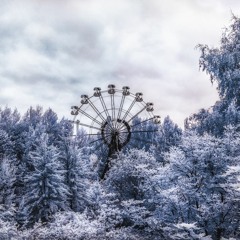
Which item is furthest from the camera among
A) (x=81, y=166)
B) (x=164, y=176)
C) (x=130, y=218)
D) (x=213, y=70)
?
(x=81, y=166)

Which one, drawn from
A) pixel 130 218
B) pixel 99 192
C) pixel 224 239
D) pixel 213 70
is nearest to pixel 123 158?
pixel 99 192

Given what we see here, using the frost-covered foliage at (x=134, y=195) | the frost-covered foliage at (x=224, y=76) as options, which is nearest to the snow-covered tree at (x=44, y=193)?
the frost-covered foliage at (x=134, y=195)

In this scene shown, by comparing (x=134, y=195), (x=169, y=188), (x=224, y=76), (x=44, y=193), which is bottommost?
(x=134, y=195)

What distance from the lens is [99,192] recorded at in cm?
2547

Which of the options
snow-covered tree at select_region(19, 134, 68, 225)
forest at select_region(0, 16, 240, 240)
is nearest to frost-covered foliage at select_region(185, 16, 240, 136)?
forest at select_region(0, 16, 240, 240)

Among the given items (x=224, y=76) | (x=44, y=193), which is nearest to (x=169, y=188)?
(x=224, y=76)

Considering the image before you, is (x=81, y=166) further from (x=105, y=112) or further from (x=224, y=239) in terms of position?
(x=224, y=239)

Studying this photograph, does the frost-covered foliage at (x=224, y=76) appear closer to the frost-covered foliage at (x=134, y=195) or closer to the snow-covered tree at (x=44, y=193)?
the frost-covered foliage at (x=134, y=195)

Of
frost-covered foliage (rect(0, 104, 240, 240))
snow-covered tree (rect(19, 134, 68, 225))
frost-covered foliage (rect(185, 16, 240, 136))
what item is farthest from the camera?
snow-covered tree (rect(19, 134, 68, 225))

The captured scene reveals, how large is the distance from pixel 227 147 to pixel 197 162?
179 centimetres

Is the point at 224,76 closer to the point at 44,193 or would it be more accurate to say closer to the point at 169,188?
the point at 169,188

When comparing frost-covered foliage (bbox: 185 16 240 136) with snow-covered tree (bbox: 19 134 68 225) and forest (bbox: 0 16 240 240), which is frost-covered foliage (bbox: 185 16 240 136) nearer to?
forest (bbox: 0 16 240 240)

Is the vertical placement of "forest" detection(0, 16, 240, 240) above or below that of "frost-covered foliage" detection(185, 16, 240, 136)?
below

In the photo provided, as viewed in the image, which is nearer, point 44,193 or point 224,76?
point 224,76
